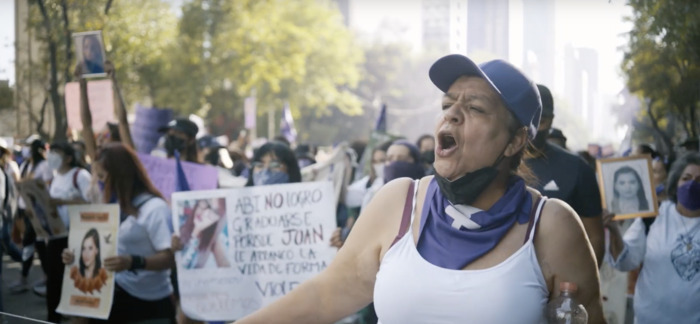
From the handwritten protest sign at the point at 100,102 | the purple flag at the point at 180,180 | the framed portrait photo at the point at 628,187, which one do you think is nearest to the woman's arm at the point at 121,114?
the handwritten protest sign at the point at 100,102

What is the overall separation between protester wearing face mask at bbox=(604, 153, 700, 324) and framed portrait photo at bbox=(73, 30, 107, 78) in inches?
203

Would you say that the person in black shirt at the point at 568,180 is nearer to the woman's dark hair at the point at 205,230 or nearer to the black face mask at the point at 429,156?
the woman's dark hair at the point at 205,230

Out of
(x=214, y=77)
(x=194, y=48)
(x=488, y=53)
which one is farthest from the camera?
(x=214, y=77)

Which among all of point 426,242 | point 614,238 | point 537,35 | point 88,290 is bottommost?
point 88,290

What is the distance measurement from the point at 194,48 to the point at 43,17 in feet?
23.5

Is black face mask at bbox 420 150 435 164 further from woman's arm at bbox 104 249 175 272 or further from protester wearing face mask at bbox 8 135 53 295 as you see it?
protester wearing face mask at bbox 8 135 53 295

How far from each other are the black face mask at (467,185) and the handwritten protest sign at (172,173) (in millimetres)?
5255

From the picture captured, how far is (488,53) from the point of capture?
19.3 feet

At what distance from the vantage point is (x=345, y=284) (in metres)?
2.56

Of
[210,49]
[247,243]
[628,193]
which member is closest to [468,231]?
[628,193]

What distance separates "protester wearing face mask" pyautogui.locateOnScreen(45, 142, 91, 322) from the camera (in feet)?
29.8

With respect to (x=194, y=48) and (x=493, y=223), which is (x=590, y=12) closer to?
(x=493, y=223)

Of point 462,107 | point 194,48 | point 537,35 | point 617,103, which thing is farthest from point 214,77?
point 462,107

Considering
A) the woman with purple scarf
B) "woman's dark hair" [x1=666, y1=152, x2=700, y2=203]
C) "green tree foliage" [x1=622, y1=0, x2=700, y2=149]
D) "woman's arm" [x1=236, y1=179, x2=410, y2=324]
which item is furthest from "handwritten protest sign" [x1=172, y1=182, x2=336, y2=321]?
the woman with purple scarf
